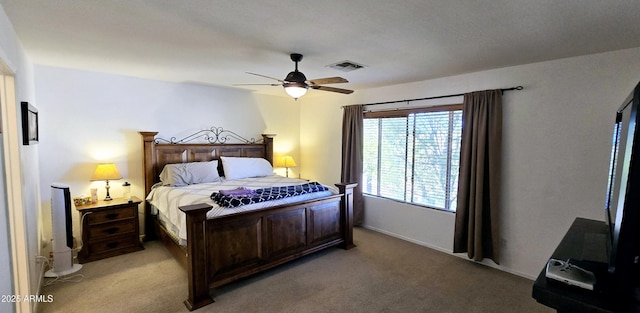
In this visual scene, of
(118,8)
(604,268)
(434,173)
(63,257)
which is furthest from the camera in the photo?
(434,173)

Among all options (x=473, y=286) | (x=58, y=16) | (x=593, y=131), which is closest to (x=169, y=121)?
(x=58, y=16)

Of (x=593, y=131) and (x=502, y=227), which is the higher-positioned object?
(x=593, y=131)

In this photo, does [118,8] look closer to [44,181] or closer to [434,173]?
[44,181]

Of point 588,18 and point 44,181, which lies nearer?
point 588,18

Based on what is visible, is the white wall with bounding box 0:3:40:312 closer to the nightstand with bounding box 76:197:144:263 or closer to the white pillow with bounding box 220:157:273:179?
the nightstand with bounding box 76:197:144:263

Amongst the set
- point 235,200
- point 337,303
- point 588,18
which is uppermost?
point 588,18

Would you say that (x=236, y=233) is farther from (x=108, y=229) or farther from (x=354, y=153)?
(x=354, y=153)

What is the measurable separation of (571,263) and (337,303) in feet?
6.03

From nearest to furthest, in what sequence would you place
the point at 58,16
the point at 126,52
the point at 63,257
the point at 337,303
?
the point at 58,16
the point at 337,303
the point at 126,52
the point at 63,257

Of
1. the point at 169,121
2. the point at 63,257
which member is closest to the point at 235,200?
the point at 63,257

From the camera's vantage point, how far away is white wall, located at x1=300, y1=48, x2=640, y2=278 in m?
2.65

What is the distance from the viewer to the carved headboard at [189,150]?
4051 millimetres

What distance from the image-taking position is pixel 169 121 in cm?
436

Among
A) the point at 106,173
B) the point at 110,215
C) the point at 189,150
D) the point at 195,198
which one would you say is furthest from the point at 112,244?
the point at 189,150
